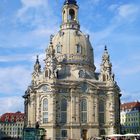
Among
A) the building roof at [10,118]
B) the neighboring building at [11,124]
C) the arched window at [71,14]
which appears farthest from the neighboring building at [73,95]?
the building roof at [10,118]

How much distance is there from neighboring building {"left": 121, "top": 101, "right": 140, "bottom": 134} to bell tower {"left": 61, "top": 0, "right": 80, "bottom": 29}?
137 ft

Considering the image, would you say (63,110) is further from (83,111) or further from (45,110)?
(83,111)

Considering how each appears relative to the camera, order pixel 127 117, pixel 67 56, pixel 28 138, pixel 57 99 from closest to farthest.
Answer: pixel 28 138 → pixel 57 99 → pixel 67 56 → pixel 127 117

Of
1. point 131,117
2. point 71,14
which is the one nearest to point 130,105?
point 131,117

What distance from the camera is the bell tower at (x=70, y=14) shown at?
10666cm

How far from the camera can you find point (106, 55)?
102m

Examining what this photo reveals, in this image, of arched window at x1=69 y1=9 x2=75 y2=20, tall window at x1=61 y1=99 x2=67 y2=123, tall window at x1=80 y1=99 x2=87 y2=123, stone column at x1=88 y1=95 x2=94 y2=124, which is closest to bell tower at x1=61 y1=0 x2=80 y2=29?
arched window at x1=69 y1=9 x2=75 y2=20

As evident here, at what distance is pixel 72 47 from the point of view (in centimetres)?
10131

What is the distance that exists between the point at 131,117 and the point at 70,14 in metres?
46.8

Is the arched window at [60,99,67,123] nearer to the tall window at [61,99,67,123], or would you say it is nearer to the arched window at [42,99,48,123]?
the tall window at [61,99,67,123]

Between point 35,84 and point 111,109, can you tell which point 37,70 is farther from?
point 111,109

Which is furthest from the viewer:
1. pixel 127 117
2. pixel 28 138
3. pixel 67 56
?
pixel 127 117

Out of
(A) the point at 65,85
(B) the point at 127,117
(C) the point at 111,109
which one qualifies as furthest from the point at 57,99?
(B) the point at 127,117

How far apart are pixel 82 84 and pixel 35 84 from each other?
1112 cm
